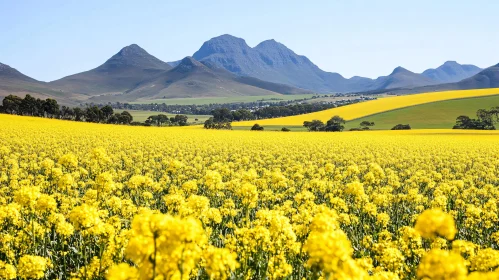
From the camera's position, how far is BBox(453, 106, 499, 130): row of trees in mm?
81875

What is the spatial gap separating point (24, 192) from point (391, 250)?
734cm

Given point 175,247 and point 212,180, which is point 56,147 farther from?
point 175,247

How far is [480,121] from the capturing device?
84.4 metres

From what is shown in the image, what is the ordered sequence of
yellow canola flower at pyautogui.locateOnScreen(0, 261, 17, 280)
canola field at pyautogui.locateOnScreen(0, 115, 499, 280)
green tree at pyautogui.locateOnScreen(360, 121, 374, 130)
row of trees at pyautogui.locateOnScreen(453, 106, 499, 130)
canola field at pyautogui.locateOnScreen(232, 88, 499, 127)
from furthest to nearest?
canola field at pyautogui.locateOnScreen(232, 88, 499, 127) < green tree at pyautogui.locateOnScreen(360, 121, 374, 130) < row of trees at pyautogui.locateOnScreen(453, 106, 499, 130) < yellow canola flower at pyautogui.locateOnScreen(0, 261, 17, 280) < canola field at pyautogui.locateOnScreen(0, 115, 499, 280)

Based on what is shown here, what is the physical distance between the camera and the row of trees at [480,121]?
269 feet

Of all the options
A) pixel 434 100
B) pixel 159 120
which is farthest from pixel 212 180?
pixel 434 100

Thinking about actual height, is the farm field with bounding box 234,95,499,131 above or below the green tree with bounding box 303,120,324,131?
above

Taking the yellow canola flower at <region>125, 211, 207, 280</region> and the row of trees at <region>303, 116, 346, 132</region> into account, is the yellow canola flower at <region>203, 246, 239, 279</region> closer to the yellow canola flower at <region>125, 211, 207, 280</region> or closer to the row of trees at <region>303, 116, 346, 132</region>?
the yellow canola flower at <region>125, 211, 207, 280</region>

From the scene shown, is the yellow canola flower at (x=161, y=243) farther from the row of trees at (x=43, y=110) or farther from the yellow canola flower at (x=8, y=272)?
the row of trees at (x=43, y=110)

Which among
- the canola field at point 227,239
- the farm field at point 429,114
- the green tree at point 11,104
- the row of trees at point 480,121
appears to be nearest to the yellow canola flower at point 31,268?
the canola field at point 227,239

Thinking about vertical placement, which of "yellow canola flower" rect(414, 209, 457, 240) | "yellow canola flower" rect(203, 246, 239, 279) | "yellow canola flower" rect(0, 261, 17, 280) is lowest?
"yellow canola flower" rect(0, 261, 17, 280)

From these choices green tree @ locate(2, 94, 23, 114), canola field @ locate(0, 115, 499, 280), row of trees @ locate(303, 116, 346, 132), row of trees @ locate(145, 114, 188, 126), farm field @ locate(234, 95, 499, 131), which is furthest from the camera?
row of trees @ locate(145, 114, 188, 126)

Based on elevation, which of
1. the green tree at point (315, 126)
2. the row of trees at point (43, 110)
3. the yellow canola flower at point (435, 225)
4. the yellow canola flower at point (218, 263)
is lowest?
the green tree at point (315, 126)

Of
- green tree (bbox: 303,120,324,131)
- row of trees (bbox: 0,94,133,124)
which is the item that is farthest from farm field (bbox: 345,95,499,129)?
row of trees (bbox: 0,94,133,124)
